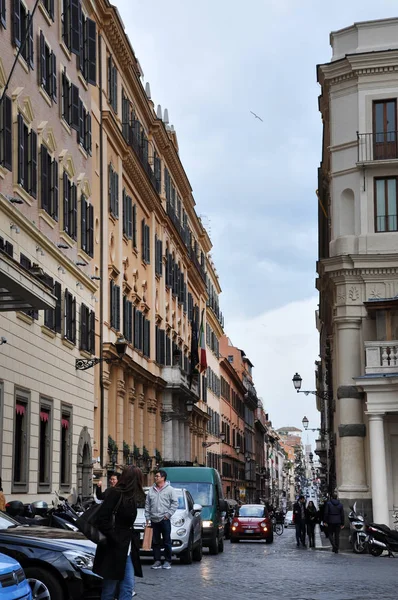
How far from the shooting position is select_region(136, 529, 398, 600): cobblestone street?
56.6 feet

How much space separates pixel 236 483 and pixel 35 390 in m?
81.4

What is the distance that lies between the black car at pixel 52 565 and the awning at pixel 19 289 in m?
7.07

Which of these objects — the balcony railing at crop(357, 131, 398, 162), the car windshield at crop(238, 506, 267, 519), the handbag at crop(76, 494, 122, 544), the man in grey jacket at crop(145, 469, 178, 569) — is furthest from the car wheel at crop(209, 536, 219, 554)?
the handbag at crop(76, 494, 122, 544)

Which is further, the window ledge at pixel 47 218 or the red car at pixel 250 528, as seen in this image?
the red car at pixel 250 528

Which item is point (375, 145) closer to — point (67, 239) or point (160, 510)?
point (67, 239)

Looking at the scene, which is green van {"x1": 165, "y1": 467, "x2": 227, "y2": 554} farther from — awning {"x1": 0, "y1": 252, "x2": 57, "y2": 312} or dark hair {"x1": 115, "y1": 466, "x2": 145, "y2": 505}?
dark hair {"x1": 115, "y1": 466, "x2": 145, "y2": 505}

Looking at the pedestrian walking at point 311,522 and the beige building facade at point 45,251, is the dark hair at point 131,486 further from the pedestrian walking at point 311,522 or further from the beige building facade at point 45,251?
the pedestrian walking at point 311,522

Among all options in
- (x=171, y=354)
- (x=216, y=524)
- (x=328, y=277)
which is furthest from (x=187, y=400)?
(x=216, y=524)

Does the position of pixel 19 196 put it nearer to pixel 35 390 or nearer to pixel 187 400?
pixel 35 390

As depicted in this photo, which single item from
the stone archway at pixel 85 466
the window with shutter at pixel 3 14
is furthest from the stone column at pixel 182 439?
the window with shutter at pixel 3 14

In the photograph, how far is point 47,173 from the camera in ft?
100

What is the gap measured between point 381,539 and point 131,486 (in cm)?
2028

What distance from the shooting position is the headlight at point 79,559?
43.0 ft

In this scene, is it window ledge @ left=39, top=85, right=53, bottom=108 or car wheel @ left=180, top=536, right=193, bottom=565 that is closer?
car wheel @ left=180, top=536, right=193, bottom=565
